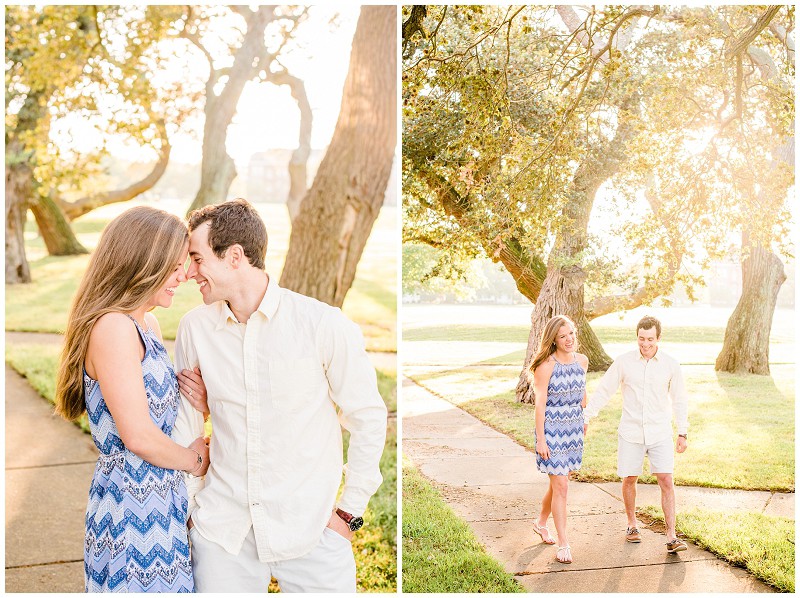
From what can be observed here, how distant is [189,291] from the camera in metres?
10.4

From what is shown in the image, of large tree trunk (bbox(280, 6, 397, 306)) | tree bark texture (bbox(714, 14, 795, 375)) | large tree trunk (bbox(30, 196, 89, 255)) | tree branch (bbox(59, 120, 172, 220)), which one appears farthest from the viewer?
large tree trunk (bbox(30, 196, 89, 255))

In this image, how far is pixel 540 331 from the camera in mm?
3510

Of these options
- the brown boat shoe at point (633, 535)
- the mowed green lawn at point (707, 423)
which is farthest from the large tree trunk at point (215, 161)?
the brown boat shoe at point (633, 535)

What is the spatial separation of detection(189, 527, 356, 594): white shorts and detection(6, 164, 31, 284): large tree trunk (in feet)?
29.5

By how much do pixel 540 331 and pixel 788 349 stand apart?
113 centimetres

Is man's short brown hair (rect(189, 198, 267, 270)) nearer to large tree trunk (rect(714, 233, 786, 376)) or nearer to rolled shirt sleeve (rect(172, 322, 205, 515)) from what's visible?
rolled shirt sleeve (rect(172, 322, 205, 515))

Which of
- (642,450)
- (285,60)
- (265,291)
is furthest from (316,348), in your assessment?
(285,60)

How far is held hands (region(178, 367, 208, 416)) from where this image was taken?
205 cm

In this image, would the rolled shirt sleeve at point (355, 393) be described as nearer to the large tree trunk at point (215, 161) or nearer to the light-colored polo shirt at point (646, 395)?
the light-colored polo shirt at point (646, 395)

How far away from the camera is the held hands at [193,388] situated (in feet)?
6.72

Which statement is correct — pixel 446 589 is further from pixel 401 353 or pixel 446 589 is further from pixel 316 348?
pixel 316 348

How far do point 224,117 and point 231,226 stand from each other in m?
6.21

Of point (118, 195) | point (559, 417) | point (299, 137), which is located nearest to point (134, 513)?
point (559, 417)

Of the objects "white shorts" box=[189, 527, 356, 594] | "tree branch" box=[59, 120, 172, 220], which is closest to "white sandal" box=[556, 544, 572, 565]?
"white shorts" box=[189, 527, 356, 594]
